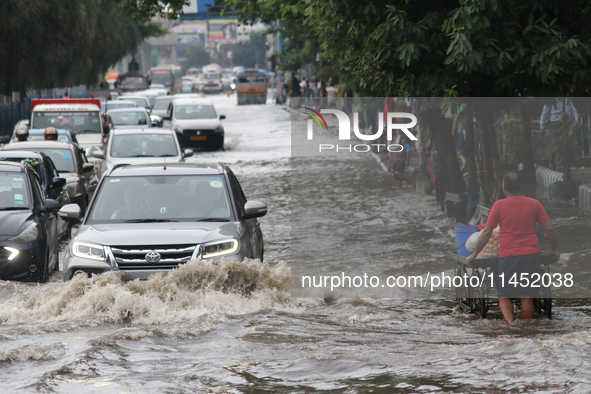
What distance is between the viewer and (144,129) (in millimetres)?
19094

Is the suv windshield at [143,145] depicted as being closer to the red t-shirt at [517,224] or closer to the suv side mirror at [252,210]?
the suv side mirror at [252,210]

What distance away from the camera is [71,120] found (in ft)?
77.2

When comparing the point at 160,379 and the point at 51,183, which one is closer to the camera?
the point at 160,379

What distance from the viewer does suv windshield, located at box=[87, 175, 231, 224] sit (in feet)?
30.6

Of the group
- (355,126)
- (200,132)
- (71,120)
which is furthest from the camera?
(200,132)

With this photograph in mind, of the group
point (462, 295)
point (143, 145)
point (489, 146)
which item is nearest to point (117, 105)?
point (143, 145)

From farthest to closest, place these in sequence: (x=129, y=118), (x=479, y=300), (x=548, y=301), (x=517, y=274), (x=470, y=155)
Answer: (x=129, y=118) < (x=470, y=155) < (x=479, y=300) < (x=548, y=301) < (x=517, y=274)

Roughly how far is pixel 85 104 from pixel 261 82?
49878mm

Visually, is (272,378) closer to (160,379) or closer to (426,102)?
(160,379)

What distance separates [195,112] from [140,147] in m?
13.9

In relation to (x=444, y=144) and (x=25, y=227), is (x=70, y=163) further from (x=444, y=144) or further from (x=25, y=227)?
(x=444, y=144)

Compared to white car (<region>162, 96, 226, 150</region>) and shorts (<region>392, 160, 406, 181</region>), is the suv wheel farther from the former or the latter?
white car (<region>162, 96, 226, 150</region>)

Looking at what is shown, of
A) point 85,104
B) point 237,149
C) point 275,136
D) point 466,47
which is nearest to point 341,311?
point 466,47

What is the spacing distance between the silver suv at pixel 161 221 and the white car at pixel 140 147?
307 inches
